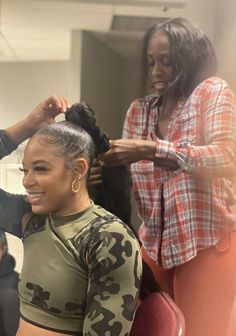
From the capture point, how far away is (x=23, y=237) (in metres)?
0.66

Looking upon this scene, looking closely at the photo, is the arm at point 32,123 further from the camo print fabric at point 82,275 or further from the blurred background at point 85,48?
the camo print fabric at point 82,275

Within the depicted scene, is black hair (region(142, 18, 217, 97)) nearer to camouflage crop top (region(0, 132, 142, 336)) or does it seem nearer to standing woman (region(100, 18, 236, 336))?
standing woman (region(100, 18, 236, 336))


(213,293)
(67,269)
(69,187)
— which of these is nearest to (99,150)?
(69,187)

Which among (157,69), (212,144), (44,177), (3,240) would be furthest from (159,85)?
(3,240)

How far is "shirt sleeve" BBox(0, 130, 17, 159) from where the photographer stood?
0.68 meters

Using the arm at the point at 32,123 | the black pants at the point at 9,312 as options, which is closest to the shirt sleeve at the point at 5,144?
the arm at the point at 32,123

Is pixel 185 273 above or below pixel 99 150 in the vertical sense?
below

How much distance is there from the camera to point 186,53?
666 millimetres

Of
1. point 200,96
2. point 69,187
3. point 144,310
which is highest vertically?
point 200,96

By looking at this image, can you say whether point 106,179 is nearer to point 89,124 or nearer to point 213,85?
point 89,124

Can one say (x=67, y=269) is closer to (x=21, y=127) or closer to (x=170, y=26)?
(x=21, y=127)

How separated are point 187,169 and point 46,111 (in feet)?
0.78

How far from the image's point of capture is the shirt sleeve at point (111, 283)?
0.57 meters

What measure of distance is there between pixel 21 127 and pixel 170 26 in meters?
0.28
